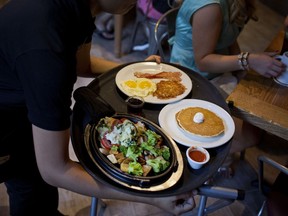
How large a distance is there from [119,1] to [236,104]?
1.89 feet

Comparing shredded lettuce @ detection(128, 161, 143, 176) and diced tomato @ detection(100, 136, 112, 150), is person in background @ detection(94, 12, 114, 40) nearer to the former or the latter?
diced tomato @ detection(100, 136, 112, 150)

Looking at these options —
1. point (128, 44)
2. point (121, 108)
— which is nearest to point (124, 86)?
point (121, 108)

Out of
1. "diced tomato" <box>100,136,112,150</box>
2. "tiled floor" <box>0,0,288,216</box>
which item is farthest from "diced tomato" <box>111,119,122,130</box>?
"tiled floor" <box>0,0,288,216</box>

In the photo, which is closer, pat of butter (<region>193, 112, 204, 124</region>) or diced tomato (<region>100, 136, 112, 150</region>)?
diced tomato (<region>100, 136, 112, 150</region>)

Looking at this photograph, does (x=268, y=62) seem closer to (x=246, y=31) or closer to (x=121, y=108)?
(x=121, y=108)

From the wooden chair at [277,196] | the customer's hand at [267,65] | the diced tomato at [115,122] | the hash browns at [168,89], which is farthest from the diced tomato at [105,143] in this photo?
the customer's hand at [267,65]

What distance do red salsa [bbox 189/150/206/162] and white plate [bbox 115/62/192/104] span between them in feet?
0.89

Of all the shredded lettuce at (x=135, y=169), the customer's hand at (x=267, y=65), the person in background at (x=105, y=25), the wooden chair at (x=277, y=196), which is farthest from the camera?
the person in background at (x=105, y=25)

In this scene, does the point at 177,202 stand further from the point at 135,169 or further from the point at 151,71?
the point at 151,71

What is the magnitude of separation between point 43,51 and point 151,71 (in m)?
0.67

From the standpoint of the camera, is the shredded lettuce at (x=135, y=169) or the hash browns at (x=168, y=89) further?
the hash browns at (x=168, y=89)

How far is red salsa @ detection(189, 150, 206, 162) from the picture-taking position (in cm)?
94

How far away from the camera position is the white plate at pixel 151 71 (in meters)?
1.16

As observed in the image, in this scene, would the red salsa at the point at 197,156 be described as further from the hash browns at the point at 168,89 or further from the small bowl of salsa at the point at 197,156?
the hash browns at the point at 168,89
